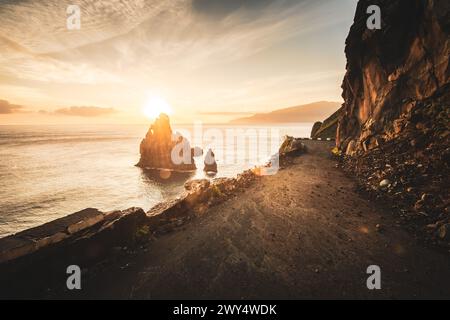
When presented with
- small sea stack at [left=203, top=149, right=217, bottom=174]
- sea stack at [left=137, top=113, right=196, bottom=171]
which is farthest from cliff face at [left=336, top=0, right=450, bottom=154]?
sea stack at [left=137, top=113, right=196, bottom=171]

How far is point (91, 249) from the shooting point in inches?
299

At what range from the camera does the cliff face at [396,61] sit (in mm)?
12945

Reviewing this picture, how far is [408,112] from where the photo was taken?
14.7m

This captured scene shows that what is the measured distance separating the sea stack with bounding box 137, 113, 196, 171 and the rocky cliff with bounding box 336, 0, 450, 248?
67.6 m

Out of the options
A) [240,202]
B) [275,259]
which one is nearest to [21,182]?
[240,202]

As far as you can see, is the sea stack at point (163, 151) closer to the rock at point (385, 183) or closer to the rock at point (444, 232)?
the rock at point (385, 183)

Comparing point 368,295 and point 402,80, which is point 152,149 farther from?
point 368,295

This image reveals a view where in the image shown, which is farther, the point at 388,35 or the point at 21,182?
the point at 21,182

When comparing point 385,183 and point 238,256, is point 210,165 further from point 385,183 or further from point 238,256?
point 238,256

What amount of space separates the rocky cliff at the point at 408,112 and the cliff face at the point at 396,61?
0.17ft

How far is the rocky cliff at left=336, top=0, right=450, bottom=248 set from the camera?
10.1m

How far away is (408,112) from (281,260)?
1382 cm

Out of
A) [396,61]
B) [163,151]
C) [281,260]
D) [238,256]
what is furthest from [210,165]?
[281,260]

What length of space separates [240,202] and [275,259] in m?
5.71
